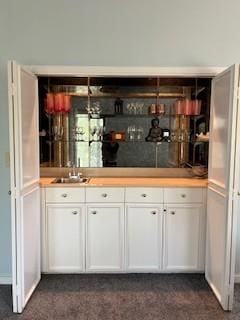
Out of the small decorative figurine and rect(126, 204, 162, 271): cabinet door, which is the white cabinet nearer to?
rect(126, 204, 162, 271): cabinet door

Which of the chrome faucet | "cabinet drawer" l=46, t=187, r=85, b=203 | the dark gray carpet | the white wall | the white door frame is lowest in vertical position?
the dark gray carpet

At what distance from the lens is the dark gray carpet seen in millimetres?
2543

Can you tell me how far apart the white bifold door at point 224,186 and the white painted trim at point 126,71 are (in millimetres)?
173

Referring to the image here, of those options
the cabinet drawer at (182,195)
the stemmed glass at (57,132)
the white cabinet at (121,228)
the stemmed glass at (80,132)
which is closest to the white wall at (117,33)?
the white cabinet at (121,228)

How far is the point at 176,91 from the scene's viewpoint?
4.03 metres

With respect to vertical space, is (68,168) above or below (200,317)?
above

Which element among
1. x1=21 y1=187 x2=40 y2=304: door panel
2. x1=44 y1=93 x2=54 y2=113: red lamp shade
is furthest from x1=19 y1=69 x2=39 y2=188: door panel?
x1=44 y1=93 x2=54 y2=113: red lamp shade

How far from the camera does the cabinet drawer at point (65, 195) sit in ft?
10.5

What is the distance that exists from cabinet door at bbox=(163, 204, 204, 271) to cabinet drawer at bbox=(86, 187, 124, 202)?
0.53m

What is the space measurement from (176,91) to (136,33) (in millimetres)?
1186

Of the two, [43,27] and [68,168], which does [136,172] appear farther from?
[43,27]

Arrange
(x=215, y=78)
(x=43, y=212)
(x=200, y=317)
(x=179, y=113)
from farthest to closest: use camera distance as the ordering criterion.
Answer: (x=179, y=113) → (x=43, y=212) → (x=215, y=78) → (x=200, y=317)

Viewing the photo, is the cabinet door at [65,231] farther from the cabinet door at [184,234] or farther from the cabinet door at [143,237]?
the cabinet door at [184,234]

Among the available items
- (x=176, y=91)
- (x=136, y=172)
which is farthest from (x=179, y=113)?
(x=136, y=172)
